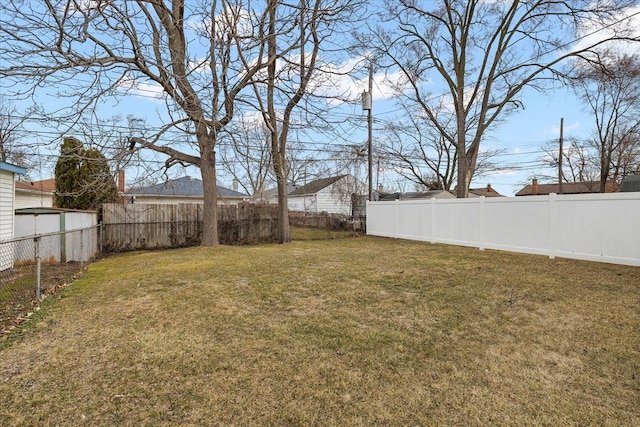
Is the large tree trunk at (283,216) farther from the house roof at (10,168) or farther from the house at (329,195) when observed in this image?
the house at (329,195)

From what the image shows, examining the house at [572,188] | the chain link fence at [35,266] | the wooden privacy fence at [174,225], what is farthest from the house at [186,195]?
the house at [572,188]

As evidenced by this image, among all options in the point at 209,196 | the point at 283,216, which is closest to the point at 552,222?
the point at 283,216

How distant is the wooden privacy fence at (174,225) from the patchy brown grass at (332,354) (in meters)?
6.90

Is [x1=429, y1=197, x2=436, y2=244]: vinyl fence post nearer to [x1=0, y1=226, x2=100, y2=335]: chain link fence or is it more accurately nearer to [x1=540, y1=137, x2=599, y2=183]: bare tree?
[x1=0, y1=226, x2=100, y2=335]: chain link fence

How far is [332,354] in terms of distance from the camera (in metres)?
3.18

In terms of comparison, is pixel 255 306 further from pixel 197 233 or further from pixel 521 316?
pixel 197 233

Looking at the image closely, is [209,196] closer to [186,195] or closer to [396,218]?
[396,218]

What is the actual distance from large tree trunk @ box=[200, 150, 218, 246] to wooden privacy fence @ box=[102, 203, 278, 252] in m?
1.86

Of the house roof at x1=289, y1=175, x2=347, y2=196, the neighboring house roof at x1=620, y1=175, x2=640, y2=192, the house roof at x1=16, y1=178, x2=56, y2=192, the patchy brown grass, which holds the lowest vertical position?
the patchy brown grass

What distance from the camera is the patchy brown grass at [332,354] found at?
2350 millimetres

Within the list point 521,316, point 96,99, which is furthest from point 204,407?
point 96,99

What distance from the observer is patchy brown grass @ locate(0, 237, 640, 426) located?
7.71 ft

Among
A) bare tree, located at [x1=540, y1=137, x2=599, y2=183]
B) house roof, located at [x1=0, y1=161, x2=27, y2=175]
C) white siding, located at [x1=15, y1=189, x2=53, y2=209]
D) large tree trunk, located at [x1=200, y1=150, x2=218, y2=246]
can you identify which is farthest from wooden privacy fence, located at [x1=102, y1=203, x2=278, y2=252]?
bare tree, located at [x1=540, y1=137, x2=599, y2=183]

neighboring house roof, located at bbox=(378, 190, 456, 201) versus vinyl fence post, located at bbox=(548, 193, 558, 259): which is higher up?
neighboring house roof, located at bbox=(378, 190, 456, 201)
